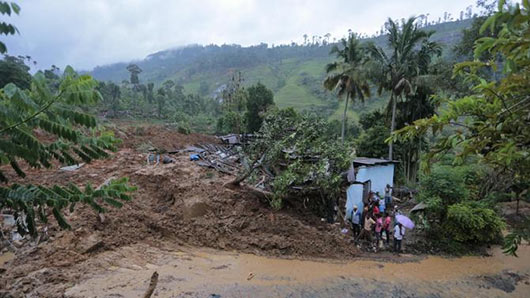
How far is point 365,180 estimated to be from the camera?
14.6 meters

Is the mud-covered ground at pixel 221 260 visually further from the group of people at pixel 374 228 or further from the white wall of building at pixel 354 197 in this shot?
the white wall of building at pixel 354 197

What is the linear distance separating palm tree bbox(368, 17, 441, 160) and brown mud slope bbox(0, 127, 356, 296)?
37.6ft

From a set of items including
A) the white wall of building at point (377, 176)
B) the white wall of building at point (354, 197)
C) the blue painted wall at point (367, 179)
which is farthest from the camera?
the white wall of building at point (377, 176)

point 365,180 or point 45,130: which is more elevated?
point 45,130

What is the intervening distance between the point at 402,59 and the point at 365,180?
34.4 ft

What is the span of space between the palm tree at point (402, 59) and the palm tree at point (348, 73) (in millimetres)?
1736

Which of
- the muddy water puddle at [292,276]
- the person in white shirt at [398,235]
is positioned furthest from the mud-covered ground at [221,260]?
the person in white shirt at [398,235]

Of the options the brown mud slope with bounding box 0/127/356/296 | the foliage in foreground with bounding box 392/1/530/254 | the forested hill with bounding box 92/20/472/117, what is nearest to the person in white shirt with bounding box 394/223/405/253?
the brown mud slope with bounding box 0/127/356/296

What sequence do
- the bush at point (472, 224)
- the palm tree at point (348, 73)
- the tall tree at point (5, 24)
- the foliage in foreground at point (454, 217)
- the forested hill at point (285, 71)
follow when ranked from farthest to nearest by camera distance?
the forested hill at point (285, 71), the palm tree at point (348, 73), the foliage in foreground at point (454, 217), the bush at point (472, 224), the tall tree at point (5, 24)

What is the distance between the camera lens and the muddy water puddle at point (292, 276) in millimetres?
7664

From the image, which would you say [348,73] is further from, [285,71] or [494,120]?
[285,71]

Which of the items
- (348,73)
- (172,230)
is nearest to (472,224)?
(172,230)

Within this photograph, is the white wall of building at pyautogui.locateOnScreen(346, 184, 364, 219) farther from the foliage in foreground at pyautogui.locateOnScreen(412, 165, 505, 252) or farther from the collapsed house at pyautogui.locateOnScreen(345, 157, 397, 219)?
the foliage in foreground at pyautogui.locateOnScreen(412, 165, 505, 252)

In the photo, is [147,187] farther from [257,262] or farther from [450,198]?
[450,198]
